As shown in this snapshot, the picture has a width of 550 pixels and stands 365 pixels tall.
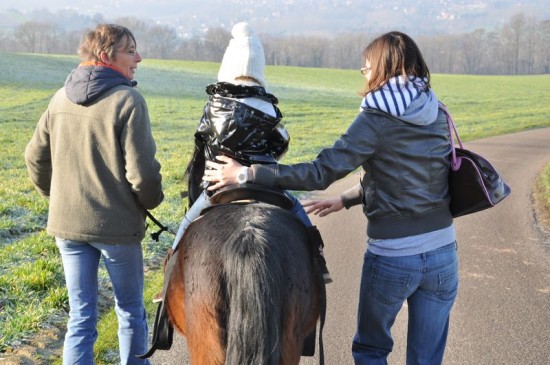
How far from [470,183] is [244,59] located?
1.45 m

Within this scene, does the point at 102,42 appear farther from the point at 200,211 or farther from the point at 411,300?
the point at 411,300

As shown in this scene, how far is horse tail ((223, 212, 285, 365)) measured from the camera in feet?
8.62

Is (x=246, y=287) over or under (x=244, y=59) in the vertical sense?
under

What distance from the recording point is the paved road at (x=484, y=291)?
5043 millimetres

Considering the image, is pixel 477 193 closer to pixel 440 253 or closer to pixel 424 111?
pixel 440 253

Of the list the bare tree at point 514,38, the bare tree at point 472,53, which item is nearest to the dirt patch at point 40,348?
the bare tree at point 472,53

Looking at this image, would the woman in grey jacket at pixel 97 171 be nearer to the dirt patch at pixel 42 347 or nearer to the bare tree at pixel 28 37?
the dirt patch at pixel 42 347

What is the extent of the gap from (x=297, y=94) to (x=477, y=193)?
42694mm

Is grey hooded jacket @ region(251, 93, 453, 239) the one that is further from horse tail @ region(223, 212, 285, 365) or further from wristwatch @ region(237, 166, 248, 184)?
horse tail @ region(223, 212, 285, 365)

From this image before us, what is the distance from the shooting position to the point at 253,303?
2.63 meters

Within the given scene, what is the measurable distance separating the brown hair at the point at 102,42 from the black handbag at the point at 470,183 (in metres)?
1.98

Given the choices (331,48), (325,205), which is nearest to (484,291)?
(325,205)

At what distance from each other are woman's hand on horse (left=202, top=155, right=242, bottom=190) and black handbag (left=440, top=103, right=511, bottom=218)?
1203mm

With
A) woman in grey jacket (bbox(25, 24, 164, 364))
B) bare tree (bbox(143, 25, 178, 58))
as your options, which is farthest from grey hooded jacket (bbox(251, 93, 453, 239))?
bare tree (bbox(143, 25, 178, 58))
